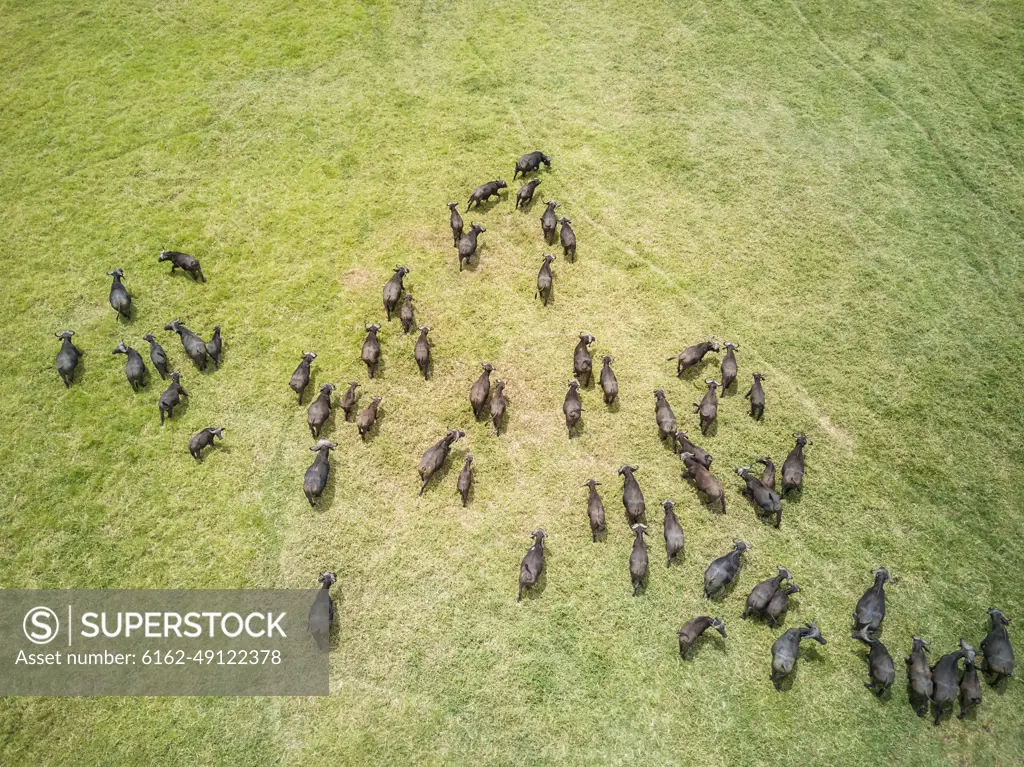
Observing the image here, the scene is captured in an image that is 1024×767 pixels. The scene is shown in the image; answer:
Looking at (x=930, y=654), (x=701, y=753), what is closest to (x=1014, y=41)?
(x=930, y=654)

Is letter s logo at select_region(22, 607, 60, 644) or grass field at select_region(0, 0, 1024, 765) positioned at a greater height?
grass field at select_region(0, 0, 1024, 765)
